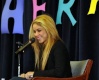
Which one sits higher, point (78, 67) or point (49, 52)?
point (49, 52)

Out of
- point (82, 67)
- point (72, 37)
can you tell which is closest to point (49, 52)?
point (82, 67)

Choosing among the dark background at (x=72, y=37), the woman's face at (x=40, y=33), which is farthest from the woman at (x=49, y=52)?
the dark background at (x=72, y=37)

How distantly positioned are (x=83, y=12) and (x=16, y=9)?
1.07 m

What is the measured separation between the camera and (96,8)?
2764 millimetres

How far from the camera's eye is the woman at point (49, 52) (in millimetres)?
2059

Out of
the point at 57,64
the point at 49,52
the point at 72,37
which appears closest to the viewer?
the point at 57,64

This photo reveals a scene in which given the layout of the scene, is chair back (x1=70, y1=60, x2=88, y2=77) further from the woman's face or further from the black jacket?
the woman's face

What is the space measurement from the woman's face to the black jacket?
147 mm

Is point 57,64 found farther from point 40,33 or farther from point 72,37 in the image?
point 72,37

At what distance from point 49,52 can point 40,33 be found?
20 centimetres

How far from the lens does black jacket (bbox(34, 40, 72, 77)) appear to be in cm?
204

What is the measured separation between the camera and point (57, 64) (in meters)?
2.05

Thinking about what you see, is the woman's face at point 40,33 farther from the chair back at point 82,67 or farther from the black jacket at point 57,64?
the chair back at point 82,67

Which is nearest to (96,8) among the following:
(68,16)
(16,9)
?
(68,16)
